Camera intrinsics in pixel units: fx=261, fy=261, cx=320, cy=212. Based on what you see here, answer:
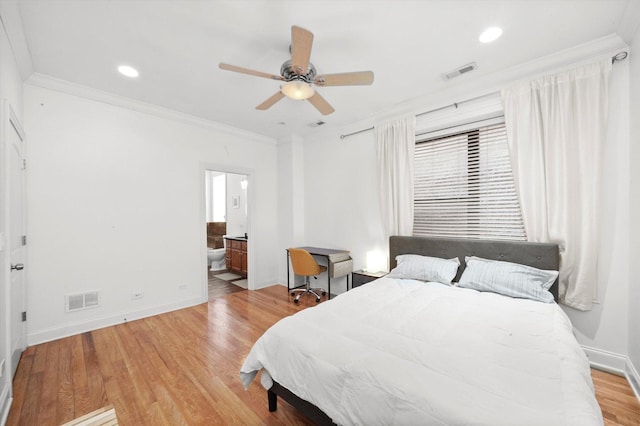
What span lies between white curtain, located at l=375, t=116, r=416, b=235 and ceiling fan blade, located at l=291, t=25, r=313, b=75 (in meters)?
1.82

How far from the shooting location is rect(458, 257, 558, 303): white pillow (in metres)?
2.27

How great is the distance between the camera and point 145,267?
3479 millimetres

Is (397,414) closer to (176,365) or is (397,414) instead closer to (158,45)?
(176,365)

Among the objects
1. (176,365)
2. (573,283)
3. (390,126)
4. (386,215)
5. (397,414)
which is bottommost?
(176,365)

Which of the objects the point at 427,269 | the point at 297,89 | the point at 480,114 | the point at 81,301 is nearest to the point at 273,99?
the point at 297,89

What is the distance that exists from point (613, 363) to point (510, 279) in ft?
3.44

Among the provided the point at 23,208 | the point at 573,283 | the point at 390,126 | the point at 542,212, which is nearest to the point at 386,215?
the point at 390,126

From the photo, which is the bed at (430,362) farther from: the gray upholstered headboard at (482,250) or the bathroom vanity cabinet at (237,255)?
the bathroom vanity cabinet at (237,255)

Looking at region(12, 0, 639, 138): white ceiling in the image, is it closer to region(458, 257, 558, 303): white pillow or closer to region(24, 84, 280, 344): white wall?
region(24, 84, 280, 344): white wall

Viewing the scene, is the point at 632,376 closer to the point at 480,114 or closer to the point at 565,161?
the point at 565,161

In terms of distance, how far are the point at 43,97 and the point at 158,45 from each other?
1670 mm

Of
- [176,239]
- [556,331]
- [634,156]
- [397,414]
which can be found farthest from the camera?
[176,239]

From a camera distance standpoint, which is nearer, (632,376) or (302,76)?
(632,376)

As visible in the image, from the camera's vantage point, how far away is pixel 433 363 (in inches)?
51.7
